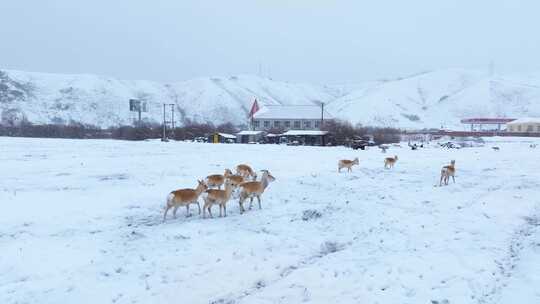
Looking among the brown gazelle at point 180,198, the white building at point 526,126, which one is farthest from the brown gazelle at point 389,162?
the white building at point 526,126

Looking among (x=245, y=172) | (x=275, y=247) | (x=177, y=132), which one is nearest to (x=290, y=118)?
(x=177, y=132)

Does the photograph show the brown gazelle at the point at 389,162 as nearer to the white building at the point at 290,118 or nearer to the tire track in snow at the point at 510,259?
the tire track in snow at the point at 510,259

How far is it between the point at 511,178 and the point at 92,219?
23.1m

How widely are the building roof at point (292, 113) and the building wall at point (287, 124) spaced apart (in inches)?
31.4

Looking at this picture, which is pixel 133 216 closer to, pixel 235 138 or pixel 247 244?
pixel 247 244

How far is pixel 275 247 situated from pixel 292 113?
93.3 m

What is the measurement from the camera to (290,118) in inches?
4038

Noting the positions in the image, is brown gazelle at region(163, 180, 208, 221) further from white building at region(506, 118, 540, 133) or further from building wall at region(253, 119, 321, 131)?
white building at region(506, 118, 540, 133)

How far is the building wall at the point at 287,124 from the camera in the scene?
330 ft

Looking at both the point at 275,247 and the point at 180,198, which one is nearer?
the point at 275,247

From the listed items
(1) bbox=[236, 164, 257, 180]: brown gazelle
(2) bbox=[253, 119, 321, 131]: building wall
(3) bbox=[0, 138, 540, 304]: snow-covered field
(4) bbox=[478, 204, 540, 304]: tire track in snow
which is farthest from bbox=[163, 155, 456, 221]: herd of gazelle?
(2) bbox=[253, 119, 321, 131]: building wall

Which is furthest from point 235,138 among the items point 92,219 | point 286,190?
point 92,219

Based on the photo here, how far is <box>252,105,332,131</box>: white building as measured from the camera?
10075cm

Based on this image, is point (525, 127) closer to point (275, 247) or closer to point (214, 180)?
point (214, 180)
